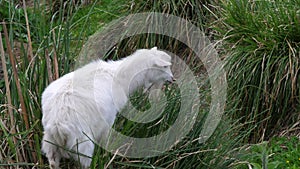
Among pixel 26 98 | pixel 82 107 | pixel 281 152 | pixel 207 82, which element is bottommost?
pixel 281 152

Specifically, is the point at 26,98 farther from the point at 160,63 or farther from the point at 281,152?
the point at 281,152

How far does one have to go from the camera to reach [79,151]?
4.11 metres

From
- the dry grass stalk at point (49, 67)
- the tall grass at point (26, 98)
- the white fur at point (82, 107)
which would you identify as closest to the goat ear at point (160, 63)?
the white fur at point (82, 107)

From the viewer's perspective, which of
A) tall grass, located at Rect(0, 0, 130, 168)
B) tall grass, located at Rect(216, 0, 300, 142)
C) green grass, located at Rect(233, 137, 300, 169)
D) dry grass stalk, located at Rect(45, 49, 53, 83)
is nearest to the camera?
tall grass, located at Rect(0, 0, 130, 168)

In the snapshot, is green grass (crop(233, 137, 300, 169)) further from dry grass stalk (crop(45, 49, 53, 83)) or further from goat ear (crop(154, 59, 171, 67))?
dry grass stalk (crop(45, 49, 53, 83))

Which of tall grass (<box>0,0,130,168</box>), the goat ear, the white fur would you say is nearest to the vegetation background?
tall grass (<box>0,0,130,168</box>)

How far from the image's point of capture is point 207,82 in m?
5.52

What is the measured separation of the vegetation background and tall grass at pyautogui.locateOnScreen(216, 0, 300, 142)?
10 millimetres

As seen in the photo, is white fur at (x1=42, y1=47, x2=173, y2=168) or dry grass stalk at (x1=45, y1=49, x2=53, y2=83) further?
dry grass stalk at (x1=45, y1=49, x2=53, y2=83)

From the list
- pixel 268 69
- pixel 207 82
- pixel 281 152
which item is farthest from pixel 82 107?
pixel 268 69

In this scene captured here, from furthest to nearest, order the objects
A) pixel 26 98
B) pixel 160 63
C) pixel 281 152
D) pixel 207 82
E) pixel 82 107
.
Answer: pixel 207 82 → pixel 281 152 → pixel 160 63 → pixel 26 98 → pixel 82 107

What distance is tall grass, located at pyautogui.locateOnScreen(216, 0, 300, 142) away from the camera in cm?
566

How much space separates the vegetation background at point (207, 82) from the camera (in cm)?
425

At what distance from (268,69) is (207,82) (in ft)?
2.11
